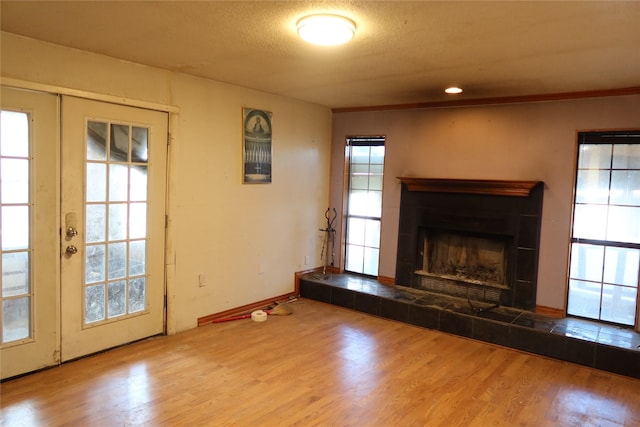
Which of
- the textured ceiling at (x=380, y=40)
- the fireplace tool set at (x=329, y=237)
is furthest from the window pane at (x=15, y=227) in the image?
the fireplace tool set at (x=329, y=237)

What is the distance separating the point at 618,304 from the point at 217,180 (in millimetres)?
3894

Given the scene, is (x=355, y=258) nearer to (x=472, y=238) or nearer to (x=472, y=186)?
(x=472, y=238)

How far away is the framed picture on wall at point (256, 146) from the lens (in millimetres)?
4512

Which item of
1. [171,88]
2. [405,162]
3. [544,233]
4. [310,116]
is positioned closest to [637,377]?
[544,233]

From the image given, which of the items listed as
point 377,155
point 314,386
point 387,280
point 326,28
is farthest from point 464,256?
point 326,28

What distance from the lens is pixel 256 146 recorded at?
4.63 metres

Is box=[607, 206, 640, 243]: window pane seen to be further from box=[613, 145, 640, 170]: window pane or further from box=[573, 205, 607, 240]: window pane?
box=[613, 145, 640, 170]: window pane

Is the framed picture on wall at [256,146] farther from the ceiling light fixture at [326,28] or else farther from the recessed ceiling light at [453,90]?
the ceiling light fixture at [326,28]

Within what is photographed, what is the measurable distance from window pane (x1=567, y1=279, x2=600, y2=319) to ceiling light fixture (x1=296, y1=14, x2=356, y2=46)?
10.8ft

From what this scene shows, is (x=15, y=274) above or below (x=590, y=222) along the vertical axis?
below

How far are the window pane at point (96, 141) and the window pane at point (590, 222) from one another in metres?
4.20

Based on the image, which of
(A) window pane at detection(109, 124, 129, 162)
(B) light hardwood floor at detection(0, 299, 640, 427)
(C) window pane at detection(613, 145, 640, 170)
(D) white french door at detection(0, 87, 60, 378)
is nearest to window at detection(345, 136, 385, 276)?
(B) light hardwood floor at detection(0, 299, 640, 427)

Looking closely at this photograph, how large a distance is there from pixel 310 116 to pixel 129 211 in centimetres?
252

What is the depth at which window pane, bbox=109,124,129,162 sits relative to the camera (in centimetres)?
347
